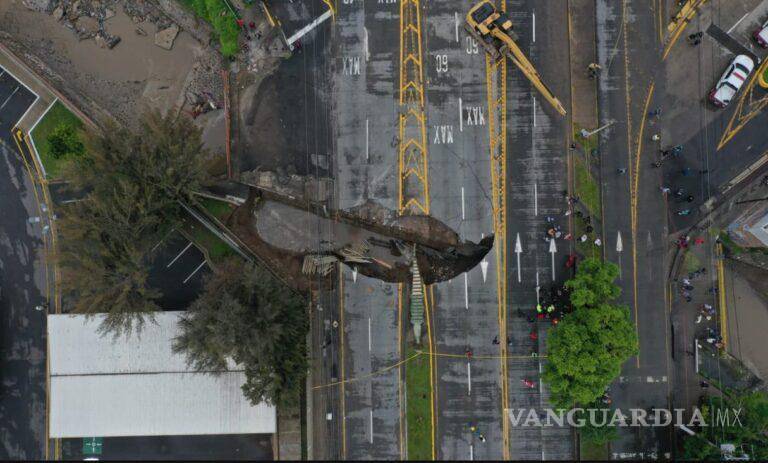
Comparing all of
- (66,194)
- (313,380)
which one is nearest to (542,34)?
(313,380)

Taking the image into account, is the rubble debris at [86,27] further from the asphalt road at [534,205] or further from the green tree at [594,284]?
the green tree at [594,284]

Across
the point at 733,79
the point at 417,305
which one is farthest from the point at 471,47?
the point at 417,305

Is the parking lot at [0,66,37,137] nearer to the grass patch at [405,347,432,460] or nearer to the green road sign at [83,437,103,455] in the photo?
the green road sign at [83,437,103,455]

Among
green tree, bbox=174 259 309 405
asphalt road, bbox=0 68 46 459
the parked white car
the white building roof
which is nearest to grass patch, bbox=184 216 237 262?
green tree, bbox=174 259 309 405

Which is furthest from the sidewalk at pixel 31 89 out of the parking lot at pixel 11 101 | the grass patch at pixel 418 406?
the grass patch at pixel 418 406

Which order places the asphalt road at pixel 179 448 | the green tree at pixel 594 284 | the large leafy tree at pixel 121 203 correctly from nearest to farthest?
the large leafy tree at pixel 121 203 < the green tree at pixel 594 284 < the asphalt road at pixel 179 448

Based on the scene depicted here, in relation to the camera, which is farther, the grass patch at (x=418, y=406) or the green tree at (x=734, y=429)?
the grass patch at (x=418, y=406)
